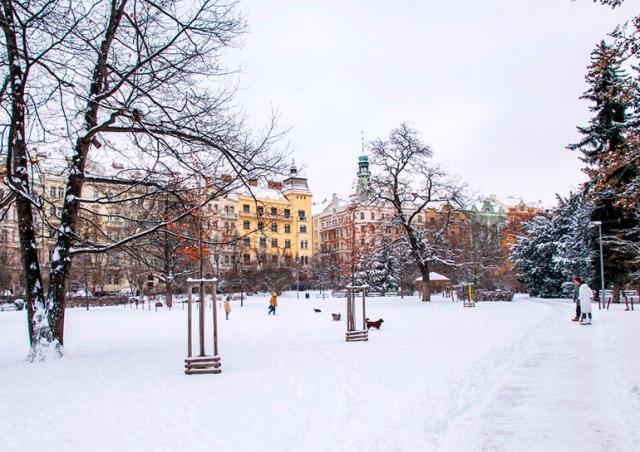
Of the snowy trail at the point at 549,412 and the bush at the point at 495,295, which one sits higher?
the snowy trail at the point at 549,412

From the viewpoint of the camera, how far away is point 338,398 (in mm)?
8641

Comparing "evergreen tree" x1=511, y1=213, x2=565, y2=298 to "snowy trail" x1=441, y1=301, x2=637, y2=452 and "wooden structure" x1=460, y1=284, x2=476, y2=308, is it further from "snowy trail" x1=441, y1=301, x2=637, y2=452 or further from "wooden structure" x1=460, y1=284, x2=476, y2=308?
"snowy trail" x1=441, y1=301, x2=637, y2=452

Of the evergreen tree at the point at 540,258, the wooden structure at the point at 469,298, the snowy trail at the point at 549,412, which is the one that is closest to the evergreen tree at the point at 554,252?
the evergreen tree at the point at 540,258

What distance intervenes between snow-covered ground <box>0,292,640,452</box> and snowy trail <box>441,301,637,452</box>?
23 millimetres

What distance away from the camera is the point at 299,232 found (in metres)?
99.4

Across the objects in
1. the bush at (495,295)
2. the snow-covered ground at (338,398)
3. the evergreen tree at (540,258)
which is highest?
the evergreen tree at (540,258)

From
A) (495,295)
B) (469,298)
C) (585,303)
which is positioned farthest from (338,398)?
(495,295)

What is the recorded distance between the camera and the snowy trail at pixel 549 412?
630cm

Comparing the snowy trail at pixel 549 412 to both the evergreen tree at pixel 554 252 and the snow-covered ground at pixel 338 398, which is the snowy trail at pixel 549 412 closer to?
the snow-covered ground at pixel 338 398

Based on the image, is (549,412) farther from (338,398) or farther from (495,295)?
(495,295)

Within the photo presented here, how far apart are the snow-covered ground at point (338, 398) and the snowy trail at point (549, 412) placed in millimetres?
23

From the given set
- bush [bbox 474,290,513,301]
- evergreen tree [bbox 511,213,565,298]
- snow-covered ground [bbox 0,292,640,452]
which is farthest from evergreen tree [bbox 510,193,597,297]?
snow-covered ground [bbox 0,292,640,452]

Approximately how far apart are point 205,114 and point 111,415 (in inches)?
324

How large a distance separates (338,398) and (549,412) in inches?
121
